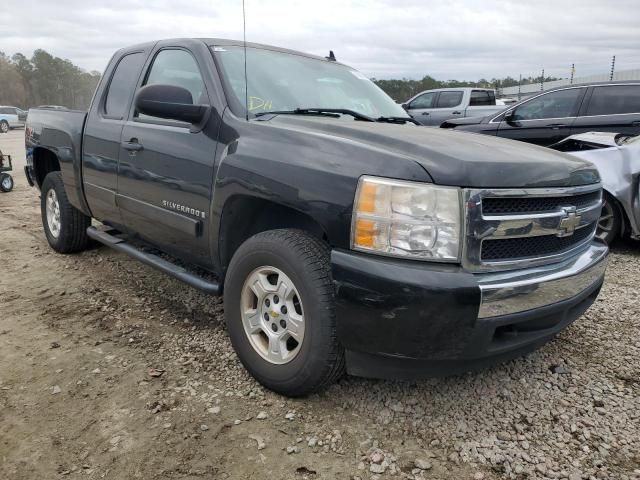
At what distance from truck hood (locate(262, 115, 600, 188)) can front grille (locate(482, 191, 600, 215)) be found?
0.20ft

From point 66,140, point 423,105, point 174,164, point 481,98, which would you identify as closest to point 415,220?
point 174,164

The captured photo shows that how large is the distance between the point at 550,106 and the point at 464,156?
650cm

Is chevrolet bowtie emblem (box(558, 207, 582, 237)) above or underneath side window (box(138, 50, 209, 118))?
underneath

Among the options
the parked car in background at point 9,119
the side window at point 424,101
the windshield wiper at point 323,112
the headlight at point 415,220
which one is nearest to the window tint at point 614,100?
the windshield wiper at point 323,112

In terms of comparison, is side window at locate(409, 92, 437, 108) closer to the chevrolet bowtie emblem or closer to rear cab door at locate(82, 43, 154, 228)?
rear cab door at locate(82, 43, 154, 228)

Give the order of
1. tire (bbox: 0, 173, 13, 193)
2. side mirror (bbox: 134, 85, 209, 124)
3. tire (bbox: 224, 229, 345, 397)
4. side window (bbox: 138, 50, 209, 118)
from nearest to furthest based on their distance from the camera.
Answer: tire (bbox: 224, 229, 345, 397)
side mirror (bbox: 134, 85, 209, 124)
side window (bbox: 138, 50, 209, 118)
tire (bbox: 0, 173, 13, 193)

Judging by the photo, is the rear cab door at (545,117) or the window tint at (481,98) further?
the window tint at (481,98)

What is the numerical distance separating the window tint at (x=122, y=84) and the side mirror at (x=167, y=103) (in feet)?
3.69

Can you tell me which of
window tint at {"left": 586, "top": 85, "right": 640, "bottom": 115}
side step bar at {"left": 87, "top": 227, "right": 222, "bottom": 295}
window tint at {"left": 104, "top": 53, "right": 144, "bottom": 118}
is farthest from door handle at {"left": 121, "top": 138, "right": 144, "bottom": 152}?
window tint at {"left": 586, "top": 85, "right": 640, "bottom": 115}

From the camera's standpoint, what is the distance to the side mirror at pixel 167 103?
9.15ft

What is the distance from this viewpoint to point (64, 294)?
A: 3977 mm

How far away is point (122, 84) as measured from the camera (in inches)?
157

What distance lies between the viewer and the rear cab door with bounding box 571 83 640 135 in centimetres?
699

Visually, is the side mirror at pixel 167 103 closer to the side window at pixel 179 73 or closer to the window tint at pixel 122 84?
the side window at pixel 179 73
